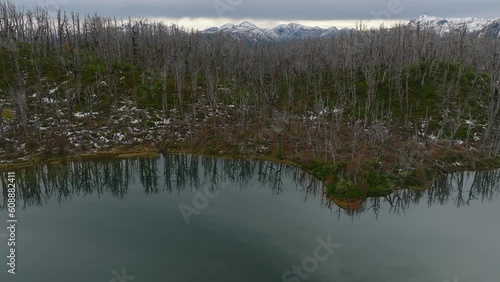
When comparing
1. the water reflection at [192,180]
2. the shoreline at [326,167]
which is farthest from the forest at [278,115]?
the water reflection at [192,180]

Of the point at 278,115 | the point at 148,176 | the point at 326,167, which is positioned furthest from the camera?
the point at 278,115

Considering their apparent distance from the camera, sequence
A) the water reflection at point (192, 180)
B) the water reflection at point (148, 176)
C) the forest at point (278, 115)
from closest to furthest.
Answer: the water reflection at point (192, 180) → the water reflection at point (148, 176) → the forest at point (278, 115)

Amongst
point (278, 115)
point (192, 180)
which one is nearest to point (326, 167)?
point (192, 180)

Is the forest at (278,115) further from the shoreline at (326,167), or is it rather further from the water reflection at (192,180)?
the water reflection at (192,180)

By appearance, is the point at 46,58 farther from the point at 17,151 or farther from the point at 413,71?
the point at 413,71

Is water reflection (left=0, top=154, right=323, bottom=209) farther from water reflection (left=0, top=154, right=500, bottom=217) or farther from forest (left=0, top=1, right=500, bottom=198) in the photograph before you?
forest (left=0, top=1, right=500, bottom=198)

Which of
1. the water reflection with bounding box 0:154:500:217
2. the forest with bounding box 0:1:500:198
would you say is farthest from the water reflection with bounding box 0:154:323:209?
the forest with bounding box 0:1:500:198

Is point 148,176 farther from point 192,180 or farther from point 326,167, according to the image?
point 326,167
